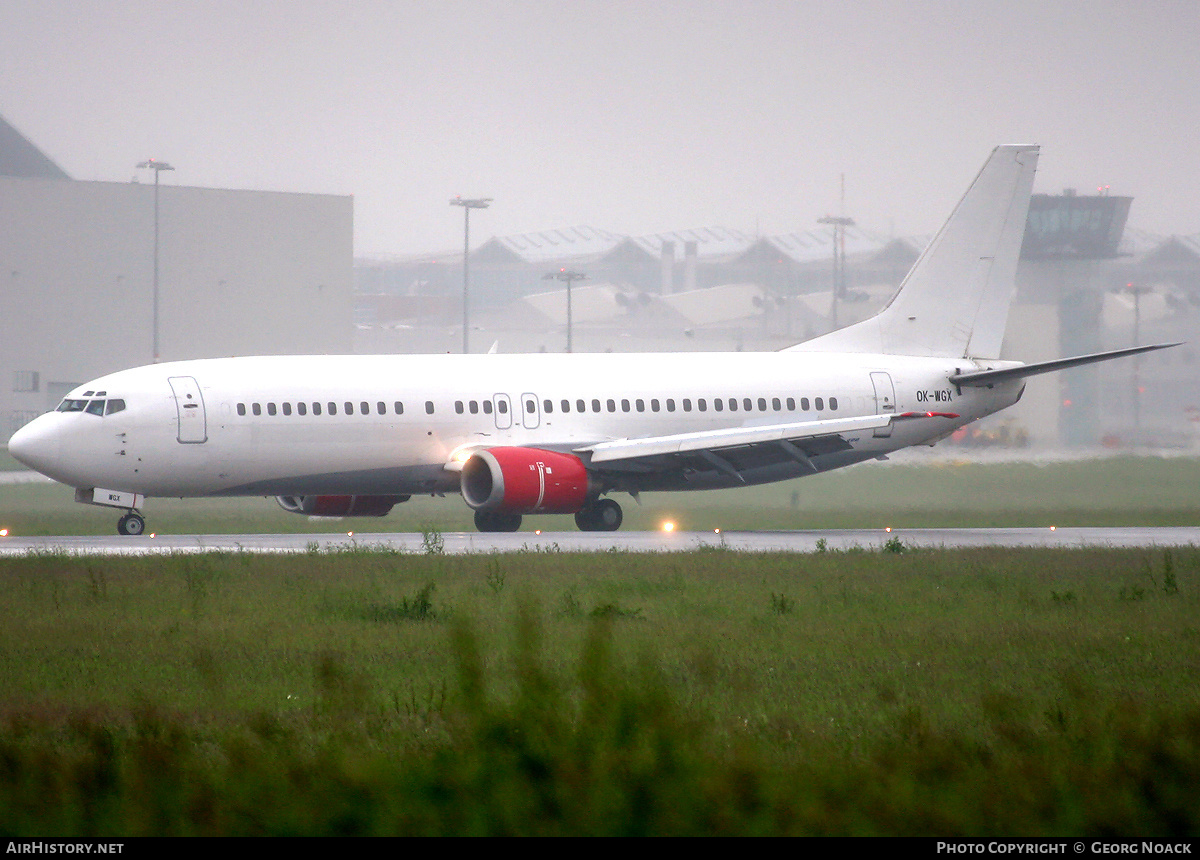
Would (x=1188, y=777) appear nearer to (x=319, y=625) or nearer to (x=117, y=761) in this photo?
(x=117, y=761)

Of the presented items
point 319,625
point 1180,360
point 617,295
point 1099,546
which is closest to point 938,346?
point 1099,546

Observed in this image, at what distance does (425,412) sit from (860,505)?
13772mm

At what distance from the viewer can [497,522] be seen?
103ft

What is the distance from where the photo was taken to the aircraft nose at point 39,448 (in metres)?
27.5

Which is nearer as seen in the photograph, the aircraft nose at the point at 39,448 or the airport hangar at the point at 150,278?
the aircraft nose at the point at 39,448

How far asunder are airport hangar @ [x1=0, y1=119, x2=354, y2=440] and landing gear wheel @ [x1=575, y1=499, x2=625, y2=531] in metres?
50.2

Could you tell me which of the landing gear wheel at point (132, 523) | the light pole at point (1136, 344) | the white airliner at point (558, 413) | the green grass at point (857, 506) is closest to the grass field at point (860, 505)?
the green grass at point (857, 506)

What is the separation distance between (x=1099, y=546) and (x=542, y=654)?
47.0 feet

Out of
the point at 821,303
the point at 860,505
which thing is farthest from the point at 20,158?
the point at 860,505

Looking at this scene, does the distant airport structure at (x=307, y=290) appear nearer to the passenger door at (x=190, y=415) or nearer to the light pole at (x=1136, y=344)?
the light pole at (x=1136, y=344)

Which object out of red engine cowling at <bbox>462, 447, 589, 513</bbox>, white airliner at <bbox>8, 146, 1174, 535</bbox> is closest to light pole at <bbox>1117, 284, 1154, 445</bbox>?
white airliner at <bbox>8, 146, 1174, 535</bbox>

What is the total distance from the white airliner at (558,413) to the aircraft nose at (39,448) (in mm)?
39

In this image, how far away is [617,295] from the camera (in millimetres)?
110625

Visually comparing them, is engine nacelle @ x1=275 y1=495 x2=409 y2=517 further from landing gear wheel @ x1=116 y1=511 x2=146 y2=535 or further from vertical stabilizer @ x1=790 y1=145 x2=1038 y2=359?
vertical stabilizer @ x1=790 y1=145 x2=1038 y2=359
